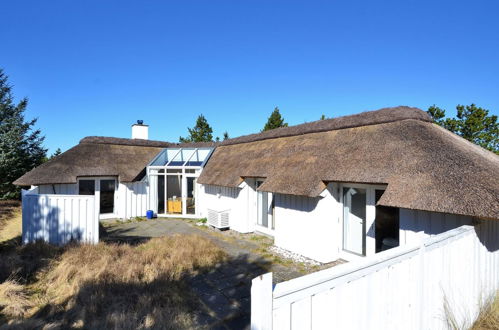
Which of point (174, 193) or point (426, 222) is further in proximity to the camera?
point (174, 193)

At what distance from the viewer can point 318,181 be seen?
718 centimetres

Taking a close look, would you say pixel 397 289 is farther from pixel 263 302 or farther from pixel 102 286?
pixel 102 286

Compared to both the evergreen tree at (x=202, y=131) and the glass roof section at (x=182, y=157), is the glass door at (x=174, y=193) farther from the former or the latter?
the evergreen tree at (x=202, y=131)

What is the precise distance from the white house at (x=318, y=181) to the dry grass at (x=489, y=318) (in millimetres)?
1316

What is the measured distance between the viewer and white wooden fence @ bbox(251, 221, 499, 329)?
77.9 inches

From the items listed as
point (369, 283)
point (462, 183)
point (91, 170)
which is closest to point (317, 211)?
point (462, 183)

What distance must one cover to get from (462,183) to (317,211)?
3.42 metres

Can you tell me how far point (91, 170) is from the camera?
1373 cm

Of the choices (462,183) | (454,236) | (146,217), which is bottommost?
(146,217)

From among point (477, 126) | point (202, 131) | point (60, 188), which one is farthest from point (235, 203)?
point (202, 131)

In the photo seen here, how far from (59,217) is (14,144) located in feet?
49.4

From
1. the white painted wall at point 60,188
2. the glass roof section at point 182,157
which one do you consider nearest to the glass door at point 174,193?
the glass roof section at point 182,157

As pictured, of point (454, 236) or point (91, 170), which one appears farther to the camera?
point (91, 170)

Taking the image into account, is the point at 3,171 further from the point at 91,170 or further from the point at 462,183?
the point at 462,183
